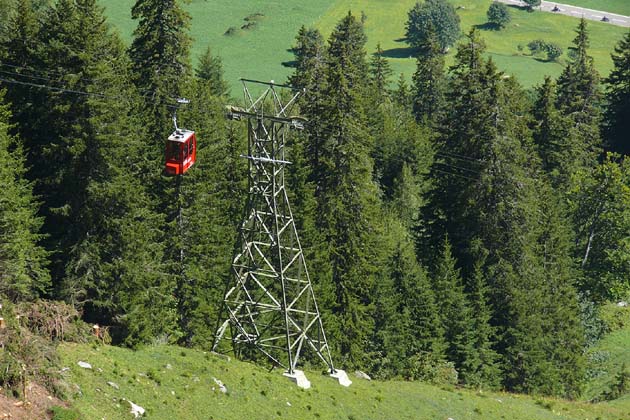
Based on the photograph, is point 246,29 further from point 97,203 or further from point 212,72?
point 97,203

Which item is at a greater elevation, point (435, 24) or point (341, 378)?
point (341, 378)

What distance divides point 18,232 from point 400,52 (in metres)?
143

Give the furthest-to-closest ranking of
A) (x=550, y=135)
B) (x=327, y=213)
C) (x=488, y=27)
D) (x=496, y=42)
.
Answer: (x=488, y=27) < (x=496, y=42) < (x=550, y=135) < (x=327, y=213)

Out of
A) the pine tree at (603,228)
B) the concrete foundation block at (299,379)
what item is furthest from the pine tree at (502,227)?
the concrete foundation block at (299,379)

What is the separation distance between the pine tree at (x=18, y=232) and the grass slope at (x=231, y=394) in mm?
3640

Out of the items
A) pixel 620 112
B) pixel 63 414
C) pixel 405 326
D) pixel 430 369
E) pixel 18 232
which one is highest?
pixel 18 232

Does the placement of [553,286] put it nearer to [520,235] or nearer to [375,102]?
[520,235]

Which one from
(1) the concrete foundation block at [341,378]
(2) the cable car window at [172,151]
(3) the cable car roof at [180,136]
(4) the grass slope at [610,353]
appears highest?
(3) the cable car roof at [180,136]

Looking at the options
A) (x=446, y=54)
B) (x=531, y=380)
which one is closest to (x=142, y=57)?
(x=531, y=380)

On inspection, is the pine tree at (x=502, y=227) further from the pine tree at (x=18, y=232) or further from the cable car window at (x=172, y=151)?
the pine tree at (x=18, y=232)

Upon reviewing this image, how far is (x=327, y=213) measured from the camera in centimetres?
6316

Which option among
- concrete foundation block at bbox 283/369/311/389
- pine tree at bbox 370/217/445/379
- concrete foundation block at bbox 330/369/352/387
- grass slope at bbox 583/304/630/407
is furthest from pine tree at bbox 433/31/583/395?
concrete foundation block at bbox 283/369/311/389

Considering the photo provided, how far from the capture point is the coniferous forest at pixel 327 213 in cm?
4616

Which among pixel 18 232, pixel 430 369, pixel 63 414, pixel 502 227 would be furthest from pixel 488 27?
pixel 63 414
